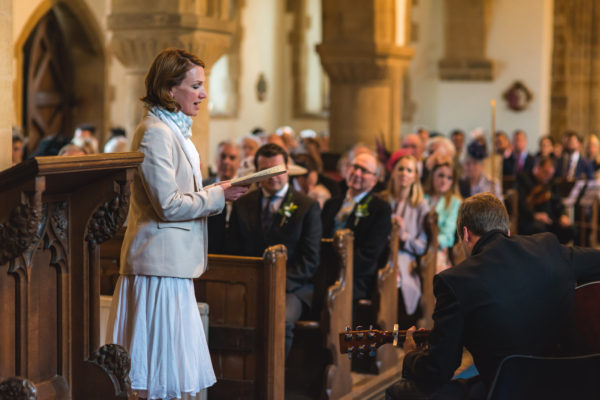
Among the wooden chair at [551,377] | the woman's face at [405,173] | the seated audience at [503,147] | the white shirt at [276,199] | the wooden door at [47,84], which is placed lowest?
the wooden chair at [551,377]

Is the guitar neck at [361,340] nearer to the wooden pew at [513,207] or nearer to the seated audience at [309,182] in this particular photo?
the seated audience at [309,182]

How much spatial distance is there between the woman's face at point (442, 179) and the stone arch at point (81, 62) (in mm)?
5846

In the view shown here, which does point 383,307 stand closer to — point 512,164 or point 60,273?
point 60,273

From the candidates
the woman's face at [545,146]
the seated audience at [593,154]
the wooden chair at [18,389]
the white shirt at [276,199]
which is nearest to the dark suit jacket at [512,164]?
the woman's face at [545,146]

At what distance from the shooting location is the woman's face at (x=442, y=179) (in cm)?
769

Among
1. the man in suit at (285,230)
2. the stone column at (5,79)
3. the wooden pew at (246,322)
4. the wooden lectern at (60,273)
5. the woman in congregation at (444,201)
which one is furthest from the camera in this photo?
the woman in congregation at (444,201)

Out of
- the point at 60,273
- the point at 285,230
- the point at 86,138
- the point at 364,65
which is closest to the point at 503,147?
the point at 364,65

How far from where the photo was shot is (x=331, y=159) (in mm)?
11266

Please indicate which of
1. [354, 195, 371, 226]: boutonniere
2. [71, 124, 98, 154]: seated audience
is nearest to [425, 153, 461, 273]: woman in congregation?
[354, 195, 371, 226]: boutonniere

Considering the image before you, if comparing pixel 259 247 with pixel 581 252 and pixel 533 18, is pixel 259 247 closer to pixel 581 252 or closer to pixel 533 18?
pixel 581 252

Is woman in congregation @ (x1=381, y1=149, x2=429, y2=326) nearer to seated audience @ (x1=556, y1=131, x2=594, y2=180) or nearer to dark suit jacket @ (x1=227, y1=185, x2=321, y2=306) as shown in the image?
dark suit jacket @ (x1=227, y1=185, x2=321, y2=306)

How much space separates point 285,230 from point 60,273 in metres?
2.64

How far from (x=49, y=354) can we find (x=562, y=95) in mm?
18551

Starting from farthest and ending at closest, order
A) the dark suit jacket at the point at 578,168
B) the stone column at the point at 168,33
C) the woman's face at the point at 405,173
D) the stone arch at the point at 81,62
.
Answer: the dark suit jacket at the point at 578,168 → the stone arch at the point at 81,62 → the woman's face at the point at 405,173 → the stone column at the point at 168,33
